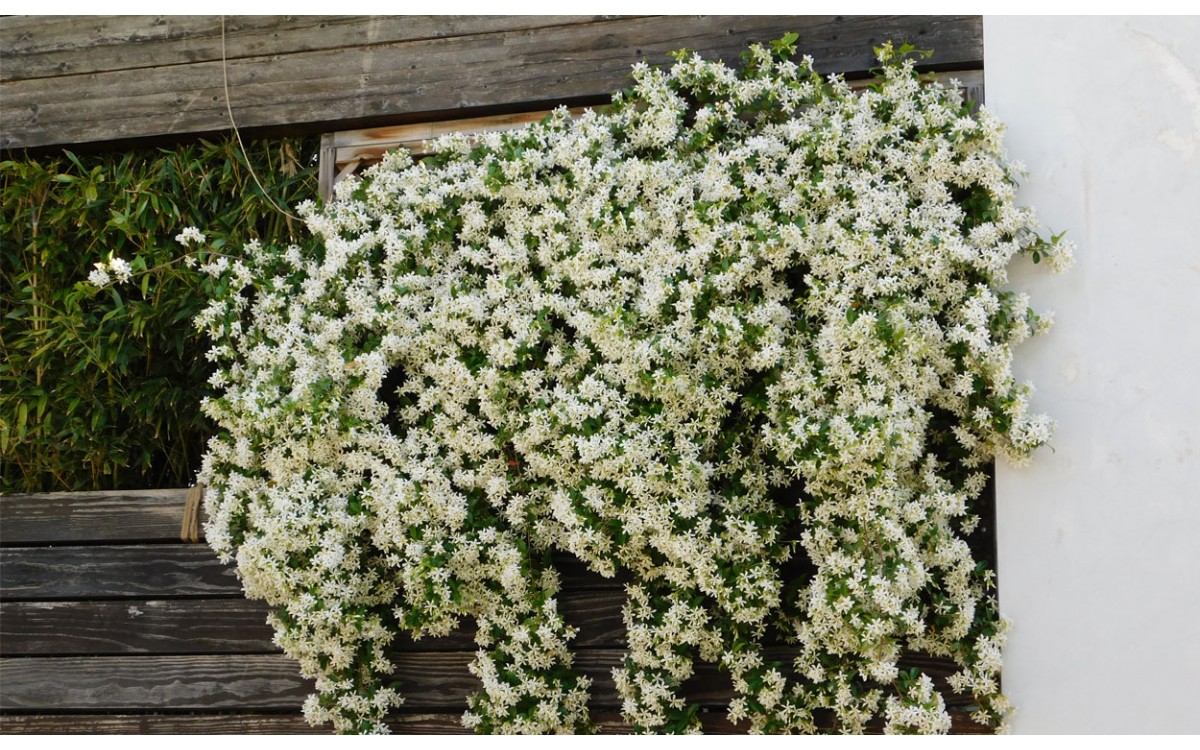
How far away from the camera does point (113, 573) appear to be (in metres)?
3.29

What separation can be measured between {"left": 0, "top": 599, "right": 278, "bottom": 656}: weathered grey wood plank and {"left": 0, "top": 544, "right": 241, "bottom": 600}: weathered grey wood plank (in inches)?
1.3

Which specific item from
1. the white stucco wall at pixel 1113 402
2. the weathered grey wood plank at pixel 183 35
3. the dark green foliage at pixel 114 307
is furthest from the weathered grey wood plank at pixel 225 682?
the weathered grey wood plank at pixel 183 35

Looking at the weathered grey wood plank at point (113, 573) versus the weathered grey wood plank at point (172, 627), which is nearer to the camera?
the weathered grey wood plank at point (172, 627)

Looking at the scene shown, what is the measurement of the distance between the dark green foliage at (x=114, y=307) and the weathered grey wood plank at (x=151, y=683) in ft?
2.36

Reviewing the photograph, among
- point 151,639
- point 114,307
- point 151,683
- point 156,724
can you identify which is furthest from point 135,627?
point 114,307

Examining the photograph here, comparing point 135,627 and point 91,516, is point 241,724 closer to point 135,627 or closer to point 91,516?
point 135,627

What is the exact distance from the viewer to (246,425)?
295cm

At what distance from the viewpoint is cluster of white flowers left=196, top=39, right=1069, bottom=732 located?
2602mm

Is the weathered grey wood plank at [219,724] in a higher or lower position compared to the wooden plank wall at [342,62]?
lower

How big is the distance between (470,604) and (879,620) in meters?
1.12

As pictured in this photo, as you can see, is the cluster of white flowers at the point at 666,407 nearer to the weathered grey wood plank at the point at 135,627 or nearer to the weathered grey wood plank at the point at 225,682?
the weathered grey wood plank at the point at 225,682

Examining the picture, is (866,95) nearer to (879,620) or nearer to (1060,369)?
(1060,369)

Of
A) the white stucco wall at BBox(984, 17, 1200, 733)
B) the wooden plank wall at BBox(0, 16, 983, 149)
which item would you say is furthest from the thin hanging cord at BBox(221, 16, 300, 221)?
the white stucco wall at BBox(984, 17, 1200, 733)

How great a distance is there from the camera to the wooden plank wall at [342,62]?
320cm
